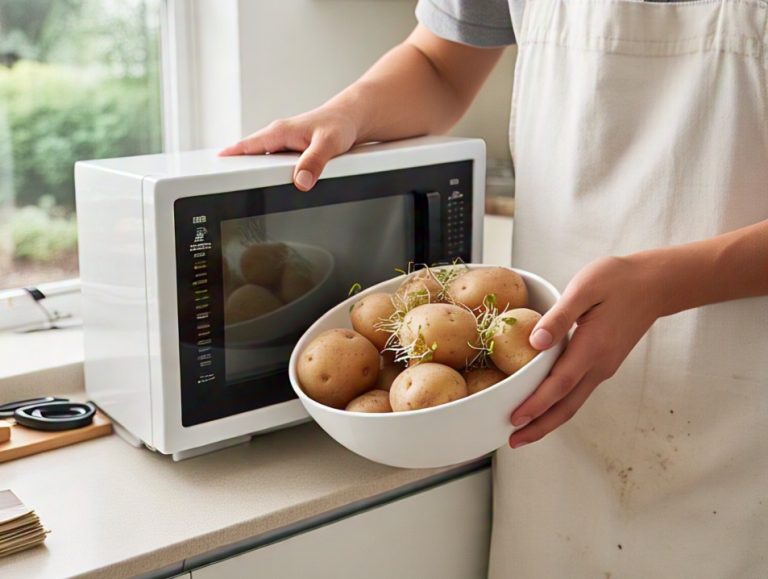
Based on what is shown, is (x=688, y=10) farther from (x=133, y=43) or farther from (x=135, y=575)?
(x=133, y=43)

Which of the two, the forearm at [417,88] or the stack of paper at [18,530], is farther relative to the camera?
the forearm at [417,88]

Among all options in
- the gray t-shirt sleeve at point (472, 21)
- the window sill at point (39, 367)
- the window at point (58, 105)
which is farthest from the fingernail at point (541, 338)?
the window at point (58, 105)

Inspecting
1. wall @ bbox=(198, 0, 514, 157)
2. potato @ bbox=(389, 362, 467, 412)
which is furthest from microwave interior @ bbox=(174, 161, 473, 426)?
wall @ bbox=(198, 0, 514, 157)

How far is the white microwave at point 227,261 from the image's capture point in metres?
0.96

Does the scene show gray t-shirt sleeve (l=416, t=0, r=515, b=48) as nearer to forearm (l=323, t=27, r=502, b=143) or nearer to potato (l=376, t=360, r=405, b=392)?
forearm (l=323, t=27, r=502, b=143)

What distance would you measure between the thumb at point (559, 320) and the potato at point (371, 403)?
0.52 ft

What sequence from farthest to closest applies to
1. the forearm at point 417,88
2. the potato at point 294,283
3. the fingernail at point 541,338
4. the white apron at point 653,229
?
the forearm at point 417,88 → the potato at point 294,283 → the white apron at point 653,229 → the fingernail at point 541,338

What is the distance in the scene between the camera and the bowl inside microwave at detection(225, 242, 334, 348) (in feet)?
3.39

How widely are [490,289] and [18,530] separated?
1.64 feet

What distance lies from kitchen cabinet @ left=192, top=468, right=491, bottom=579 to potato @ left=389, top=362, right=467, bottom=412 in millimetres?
222

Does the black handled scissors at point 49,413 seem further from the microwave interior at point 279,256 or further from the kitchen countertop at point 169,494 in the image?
the microwave interior at point 279,256

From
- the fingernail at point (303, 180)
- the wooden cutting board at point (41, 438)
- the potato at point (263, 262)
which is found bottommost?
the wooden cutting board at point (41, 438)

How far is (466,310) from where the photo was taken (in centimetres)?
93

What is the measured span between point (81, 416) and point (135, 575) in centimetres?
30
